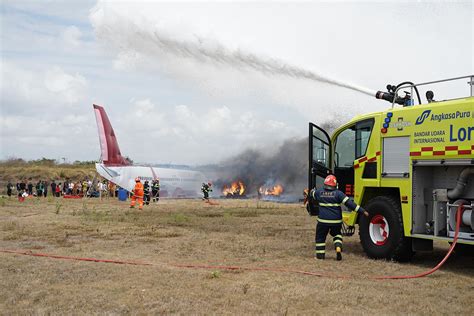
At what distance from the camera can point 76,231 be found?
13.9 meters

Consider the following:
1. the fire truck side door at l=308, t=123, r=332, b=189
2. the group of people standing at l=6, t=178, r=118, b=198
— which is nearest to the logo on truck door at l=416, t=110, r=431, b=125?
the fire truck side door at l=308, t=123, r=332, b=189

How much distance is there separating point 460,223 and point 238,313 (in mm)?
4682

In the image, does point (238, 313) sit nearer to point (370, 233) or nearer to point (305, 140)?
point (370, 233)

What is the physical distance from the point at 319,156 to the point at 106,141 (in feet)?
91.4

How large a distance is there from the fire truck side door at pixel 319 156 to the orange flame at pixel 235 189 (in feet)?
110

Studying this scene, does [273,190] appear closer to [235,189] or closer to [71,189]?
[235,189]

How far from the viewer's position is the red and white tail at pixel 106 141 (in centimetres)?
3678

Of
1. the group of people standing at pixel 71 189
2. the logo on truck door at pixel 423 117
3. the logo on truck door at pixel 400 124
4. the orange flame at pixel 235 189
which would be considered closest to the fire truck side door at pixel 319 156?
the logo on truck door at pixel 400 124

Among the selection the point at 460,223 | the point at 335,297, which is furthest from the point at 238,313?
the point at 460,223

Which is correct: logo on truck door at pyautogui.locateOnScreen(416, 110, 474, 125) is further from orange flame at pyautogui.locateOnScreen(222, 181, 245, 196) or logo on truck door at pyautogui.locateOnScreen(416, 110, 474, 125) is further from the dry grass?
the dry grass

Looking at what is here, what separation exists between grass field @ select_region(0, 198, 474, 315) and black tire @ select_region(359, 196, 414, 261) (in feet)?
0.74

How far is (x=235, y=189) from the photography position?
45500 millimetres

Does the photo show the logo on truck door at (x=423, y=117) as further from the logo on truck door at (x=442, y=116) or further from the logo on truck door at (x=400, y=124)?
the logo on truck door at (x=400, y=124)

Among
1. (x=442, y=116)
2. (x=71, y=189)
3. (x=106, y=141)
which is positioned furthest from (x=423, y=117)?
(x=71, y=189)
